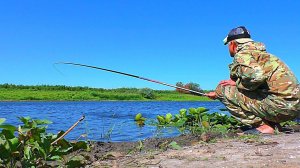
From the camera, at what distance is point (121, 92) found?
55.2 m

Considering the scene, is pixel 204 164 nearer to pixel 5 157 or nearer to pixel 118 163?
pixel 118 163

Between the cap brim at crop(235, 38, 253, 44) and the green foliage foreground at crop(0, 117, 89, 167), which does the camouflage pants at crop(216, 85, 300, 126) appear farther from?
the green foliage foreground at crop(0, 117, 89, 167)

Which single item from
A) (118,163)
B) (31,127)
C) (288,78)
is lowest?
(118,163)

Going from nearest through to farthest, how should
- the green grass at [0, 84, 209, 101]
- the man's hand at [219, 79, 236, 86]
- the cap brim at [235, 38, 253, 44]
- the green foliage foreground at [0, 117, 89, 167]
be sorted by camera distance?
1. the green foliage foreground at [0, 117, 89, 167]
2. the cap brim at [235, 38, 253, 44]
3. the man's hand at [219, 79, 236, 86]
4. the green grass at [0, 84, 209, 101]

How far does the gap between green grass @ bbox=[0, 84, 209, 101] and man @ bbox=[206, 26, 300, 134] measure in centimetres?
3649

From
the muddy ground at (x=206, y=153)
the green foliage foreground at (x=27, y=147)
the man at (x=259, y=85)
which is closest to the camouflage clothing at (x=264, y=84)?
the man at (x=259, y=85)

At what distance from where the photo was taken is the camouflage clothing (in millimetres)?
6586

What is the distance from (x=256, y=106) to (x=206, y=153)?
210cm

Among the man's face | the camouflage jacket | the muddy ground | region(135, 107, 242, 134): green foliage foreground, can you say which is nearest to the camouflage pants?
the camouflage jacket

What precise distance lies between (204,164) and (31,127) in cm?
166

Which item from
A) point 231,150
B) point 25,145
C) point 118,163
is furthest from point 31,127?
point 231,150

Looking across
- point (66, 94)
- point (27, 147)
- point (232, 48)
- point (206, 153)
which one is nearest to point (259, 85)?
point (232, 48)

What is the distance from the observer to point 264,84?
6.80 m

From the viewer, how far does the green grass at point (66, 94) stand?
45125mm
